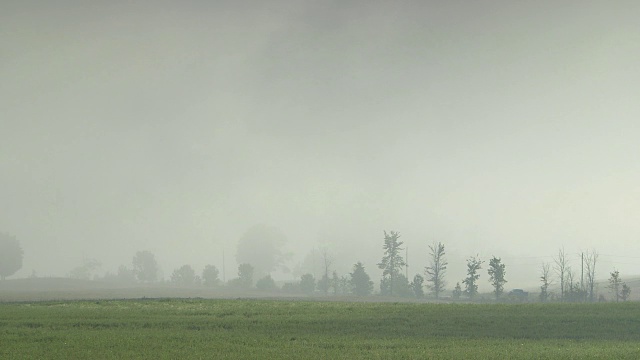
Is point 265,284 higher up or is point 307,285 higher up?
point 307,285

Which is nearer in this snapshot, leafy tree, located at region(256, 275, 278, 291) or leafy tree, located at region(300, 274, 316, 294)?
leafy tree, located at region(300, 274, 316, 294)

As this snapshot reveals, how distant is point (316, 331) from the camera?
186 feet

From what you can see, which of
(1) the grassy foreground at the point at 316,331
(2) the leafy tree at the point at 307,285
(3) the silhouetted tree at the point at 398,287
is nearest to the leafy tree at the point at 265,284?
(2) the leafy tree at the point at 307,285

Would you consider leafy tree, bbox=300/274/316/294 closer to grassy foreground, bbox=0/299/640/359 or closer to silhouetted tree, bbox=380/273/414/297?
silhouetted tree, bbox=380/273/414/297

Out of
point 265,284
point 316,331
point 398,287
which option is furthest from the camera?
point 265,284

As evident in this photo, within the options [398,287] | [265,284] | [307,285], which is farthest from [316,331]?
[265,284]

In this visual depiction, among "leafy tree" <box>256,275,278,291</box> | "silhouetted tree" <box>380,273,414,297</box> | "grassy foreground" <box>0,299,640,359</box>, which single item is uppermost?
"grassy foreground" <box>0,299,640,359</box>

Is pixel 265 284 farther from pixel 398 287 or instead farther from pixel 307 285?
pixel 398 287

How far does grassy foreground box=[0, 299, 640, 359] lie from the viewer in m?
44.1

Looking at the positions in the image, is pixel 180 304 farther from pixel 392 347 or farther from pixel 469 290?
pixel 469 290

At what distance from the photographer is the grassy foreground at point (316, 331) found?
44.1m

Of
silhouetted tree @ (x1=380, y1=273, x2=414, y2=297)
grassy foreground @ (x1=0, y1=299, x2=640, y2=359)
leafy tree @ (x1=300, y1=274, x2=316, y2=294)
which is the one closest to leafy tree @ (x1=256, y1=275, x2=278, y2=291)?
leafy tree @ (x1=300, y1=274, x2=316, y2=294)

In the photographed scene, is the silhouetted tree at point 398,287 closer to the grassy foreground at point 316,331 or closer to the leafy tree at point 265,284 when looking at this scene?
the leafy tree at point 265,284

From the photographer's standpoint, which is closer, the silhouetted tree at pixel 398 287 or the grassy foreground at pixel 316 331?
the grassy foreground at pixel 316 331
